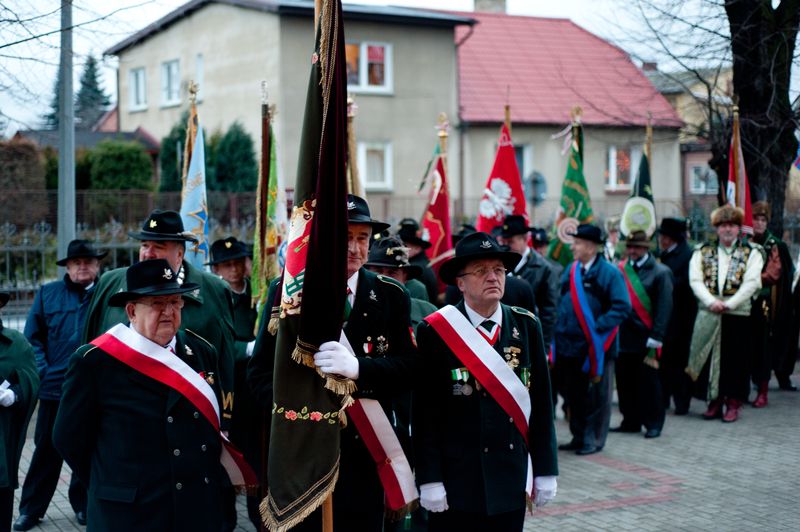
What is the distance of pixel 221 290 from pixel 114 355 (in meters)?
2.26

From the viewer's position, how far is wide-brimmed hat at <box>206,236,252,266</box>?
848 centimetres

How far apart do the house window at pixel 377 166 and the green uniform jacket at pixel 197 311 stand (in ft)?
78.7

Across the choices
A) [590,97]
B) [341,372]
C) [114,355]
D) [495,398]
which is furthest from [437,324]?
[590,97]

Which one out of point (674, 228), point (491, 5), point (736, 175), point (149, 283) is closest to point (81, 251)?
point (149, 283)

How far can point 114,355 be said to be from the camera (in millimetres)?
4535

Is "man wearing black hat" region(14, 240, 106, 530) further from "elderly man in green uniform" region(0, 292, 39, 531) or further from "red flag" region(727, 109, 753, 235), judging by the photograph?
"red flag" region(727, 109, 753, 235)

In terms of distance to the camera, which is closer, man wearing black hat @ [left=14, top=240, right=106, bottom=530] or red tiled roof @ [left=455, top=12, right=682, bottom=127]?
man wearing black hat @ [left=14, top=240, right=106, bottom=530]

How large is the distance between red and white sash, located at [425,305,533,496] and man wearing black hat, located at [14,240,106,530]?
12.8ft

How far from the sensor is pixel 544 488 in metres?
4.88

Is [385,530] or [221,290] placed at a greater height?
[221,290]

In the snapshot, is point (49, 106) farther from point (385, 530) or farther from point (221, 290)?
point (385, 530)

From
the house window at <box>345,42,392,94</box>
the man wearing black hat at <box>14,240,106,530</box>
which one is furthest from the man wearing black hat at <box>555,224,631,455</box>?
the house window at <box>345,42,392,94</box>

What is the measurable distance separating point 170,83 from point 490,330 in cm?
3106

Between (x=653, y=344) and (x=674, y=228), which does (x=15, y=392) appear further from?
(x=674, y=228)
